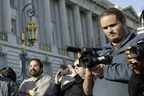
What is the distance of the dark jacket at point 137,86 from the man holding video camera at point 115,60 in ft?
0.52

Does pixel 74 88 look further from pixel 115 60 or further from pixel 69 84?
pixel 115 60

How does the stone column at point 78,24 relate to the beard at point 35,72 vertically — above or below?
above

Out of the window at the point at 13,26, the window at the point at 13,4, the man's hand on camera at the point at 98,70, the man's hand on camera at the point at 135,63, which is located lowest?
the man's hand on camera at the point at 98,70

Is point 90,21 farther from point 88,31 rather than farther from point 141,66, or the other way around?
point 141,66

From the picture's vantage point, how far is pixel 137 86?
3191mm

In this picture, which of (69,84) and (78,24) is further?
(78,24)

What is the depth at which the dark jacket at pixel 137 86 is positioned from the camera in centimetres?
318

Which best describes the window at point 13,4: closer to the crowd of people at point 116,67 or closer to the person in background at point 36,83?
the person in background at point 36,83

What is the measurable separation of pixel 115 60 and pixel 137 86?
381 millimetres

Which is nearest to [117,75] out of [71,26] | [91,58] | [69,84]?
[91,58]

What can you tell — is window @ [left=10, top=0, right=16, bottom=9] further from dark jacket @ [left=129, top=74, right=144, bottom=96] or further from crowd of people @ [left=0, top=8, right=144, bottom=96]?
dark jacket @ [left=129, top=74, right=144, bottom=96]

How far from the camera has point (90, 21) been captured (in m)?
52.8

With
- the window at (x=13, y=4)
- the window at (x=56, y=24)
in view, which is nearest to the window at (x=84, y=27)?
the window at (x=56, y=24)

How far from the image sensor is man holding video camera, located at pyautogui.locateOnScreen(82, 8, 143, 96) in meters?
3.43
